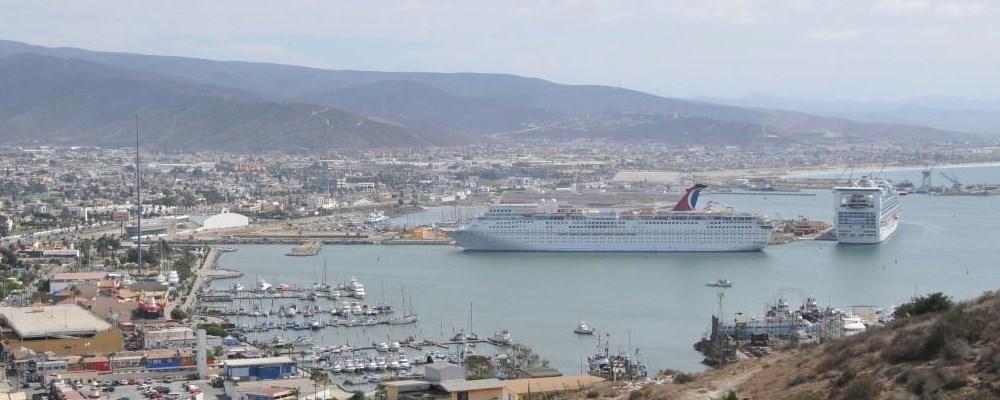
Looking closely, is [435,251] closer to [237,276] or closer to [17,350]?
[237,276]

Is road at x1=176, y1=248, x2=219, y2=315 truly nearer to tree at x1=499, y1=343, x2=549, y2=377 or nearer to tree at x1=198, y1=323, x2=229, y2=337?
tree at x1=198, y1=323, x2=229, y2=337

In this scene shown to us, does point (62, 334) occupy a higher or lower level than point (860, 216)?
lower

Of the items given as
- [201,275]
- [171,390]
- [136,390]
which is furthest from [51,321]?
[201,275]

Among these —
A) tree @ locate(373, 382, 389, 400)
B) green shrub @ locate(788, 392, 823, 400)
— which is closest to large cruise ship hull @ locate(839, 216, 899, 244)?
tree @ locate(373, 382, 389, 400)

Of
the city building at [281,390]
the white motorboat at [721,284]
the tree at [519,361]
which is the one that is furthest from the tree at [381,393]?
the white motorboat at [721,284]

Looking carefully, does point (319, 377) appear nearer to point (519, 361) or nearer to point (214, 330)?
point (519, 361)

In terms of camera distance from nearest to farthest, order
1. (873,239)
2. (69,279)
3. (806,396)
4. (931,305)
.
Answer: (806,396) < (931,305) < (69,279) < (873,239)

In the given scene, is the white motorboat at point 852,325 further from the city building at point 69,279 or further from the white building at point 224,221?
the white building at point 224,221
